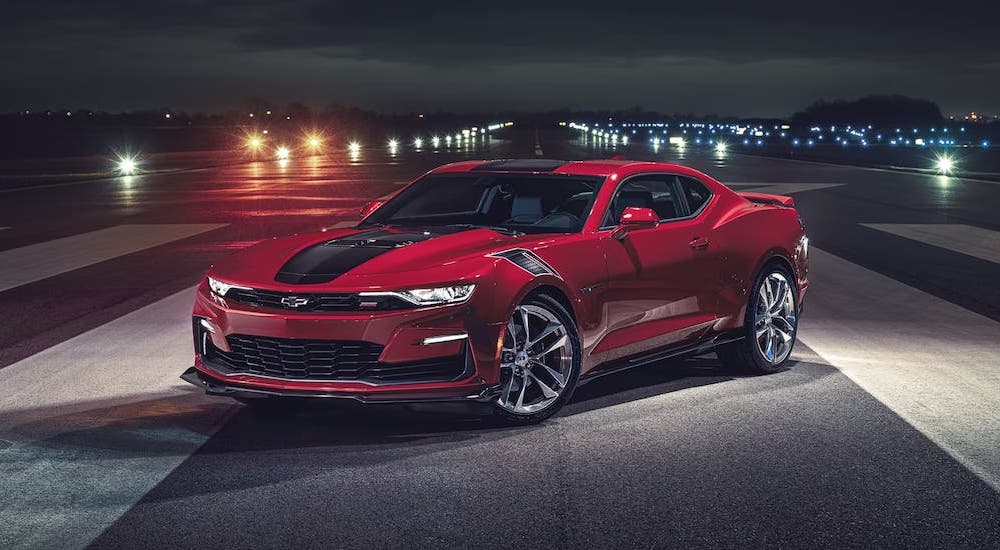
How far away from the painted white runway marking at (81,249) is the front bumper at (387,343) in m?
7.95

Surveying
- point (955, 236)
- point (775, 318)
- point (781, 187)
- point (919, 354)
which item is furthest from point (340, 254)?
point (781, 187)

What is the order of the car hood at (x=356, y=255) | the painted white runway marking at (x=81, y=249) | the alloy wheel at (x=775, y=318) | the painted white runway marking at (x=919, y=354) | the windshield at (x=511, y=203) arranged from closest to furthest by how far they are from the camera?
the car hood at (x=356, y=255)
the painted white runway marking at (x=919, y=354)
the windshield at (x=511, y=203)
the alloy wheel at (x=775, y=318)
the painted white runway marking at (x=81, y=249)

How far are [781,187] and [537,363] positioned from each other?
28382 millimetres

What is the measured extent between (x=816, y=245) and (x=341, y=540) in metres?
13.7

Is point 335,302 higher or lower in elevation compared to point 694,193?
lower

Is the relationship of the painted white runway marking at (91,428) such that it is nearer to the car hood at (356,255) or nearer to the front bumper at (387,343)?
the front bumper at (387,343)

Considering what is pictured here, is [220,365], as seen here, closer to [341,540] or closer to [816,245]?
[341,540]

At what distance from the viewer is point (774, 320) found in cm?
826

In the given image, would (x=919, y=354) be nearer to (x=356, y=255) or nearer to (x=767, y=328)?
(x=767, y=328)

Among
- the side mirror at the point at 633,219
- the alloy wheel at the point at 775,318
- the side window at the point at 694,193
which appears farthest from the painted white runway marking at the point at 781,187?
the side mirror at the point at 633,219

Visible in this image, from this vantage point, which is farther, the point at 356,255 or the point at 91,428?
the point at 91,428

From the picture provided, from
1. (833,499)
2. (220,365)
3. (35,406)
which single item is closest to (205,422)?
(220,365)

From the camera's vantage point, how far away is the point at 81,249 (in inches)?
673

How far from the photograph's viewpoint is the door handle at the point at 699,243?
758 cm
